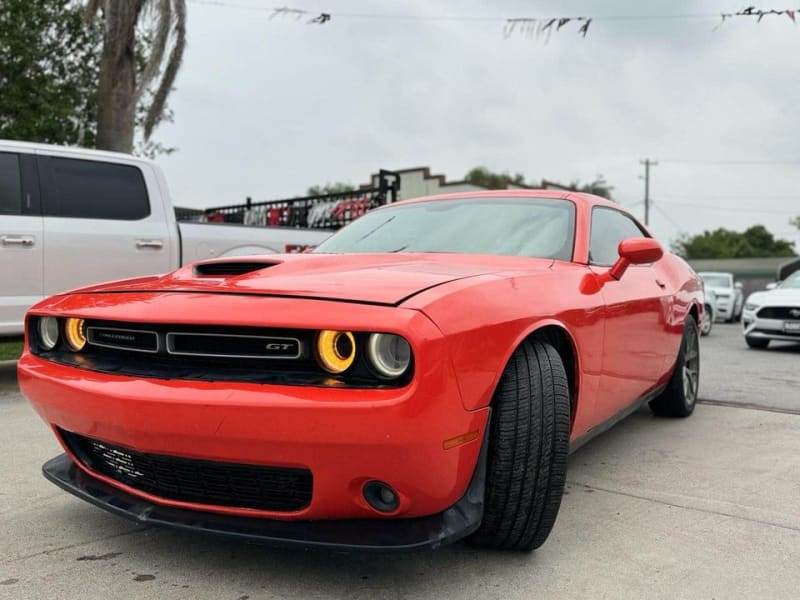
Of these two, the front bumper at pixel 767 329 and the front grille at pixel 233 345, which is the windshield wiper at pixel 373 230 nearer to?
the front grille at pixel 233 345

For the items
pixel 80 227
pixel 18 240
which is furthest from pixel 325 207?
pixel 18 240

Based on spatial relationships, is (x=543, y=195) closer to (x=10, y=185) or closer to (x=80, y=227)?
(x=80, y=227)

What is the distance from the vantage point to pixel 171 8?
1143 centimetres

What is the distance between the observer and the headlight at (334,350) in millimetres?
1949

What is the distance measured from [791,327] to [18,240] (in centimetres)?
912

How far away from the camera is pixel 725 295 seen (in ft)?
62.0

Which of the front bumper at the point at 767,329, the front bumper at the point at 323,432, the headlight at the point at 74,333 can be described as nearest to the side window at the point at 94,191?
the headlight at the point at 74,333

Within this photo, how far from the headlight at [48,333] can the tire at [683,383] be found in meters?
3.41

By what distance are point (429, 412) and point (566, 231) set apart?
65.2 inches

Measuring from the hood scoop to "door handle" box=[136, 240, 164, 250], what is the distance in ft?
11.0

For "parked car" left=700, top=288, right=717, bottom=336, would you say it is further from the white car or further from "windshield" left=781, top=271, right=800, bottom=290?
the white car

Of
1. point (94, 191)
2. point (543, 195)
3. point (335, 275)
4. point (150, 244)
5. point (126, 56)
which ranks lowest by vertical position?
point (335, 275)

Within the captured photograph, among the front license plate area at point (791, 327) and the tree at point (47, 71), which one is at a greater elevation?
the tree at point (47, 71)

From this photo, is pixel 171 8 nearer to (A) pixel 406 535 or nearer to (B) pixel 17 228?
(B) pixel 17 228
